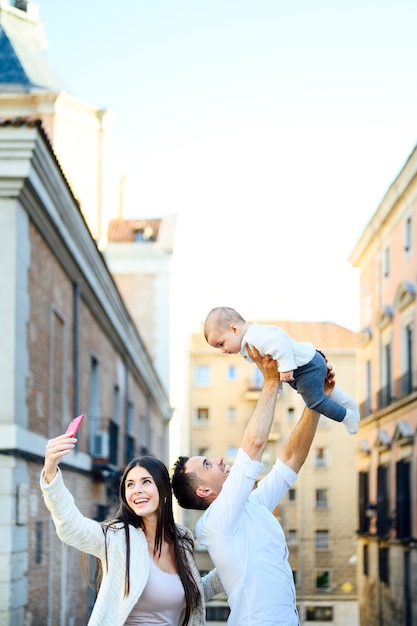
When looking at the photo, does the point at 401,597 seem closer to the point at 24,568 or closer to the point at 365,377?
the point at 365,377

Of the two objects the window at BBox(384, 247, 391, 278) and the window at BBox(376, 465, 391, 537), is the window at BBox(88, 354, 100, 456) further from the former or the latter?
the window at BBox(384, 247, 391, 278)

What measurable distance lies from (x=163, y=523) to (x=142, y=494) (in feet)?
0.51

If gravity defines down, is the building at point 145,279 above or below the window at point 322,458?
above

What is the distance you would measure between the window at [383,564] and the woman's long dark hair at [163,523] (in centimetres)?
2385

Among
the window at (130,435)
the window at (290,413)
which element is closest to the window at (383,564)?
the window at (130,435)

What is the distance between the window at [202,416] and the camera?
57.6 m

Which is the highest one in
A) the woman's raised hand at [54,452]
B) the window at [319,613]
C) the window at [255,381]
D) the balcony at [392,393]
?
the window at [255,381]

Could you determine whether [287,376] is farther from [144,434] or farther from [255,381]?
[255,381]

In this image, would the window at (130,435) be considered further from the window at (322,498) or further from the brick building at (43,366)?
the window at (322,498)

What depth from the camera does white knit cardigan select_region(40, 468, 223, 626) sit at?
411cm

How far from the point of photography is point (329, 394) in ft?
16.2

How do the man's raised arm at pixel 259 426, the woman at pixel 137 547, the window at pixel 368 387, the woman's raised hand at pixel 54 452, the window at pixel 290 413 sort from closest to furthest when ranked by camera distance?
the woman's raised hand at pixel 54 452 < the woman at pixel 137 547 < the man's raised arm at pixel 259 426 < the window at pixel 368 387 < the window at pixel 290 413

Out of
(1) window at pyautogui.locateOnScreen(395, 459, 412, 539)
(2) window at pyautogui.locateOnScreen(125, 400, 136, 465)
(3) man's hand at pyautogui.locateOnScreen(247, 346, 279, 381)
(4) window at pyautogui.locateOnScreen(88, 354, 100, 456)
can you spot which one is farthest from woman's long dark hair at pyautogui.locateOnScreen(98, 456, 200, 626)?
(1) window at pyautogui.locateOnScreen(395, 459, 412, 539)

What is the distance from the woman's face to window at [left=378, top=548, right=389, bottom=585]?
23931 mm
